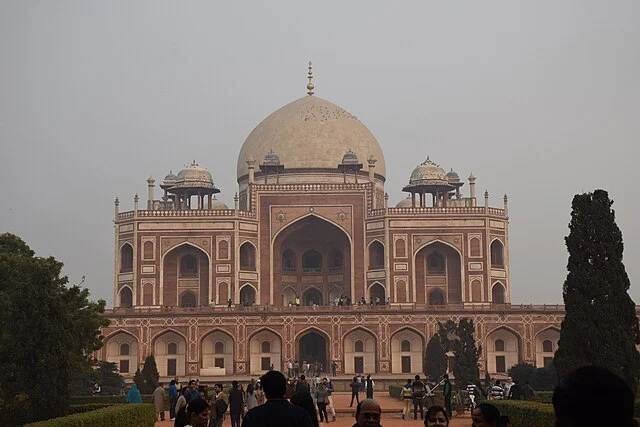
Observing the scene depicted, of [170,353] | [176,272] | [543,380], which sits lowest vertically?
[543,380]

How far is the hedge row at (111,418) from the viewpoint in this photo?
12.2m

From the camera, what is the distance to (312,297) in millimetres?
47281

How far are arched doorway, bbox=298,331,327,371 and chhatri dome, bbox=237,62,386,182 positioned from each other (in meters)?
8.28

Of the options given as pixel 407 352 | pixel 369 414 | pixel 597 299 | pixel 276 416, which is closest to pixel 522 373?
pixel 407 352

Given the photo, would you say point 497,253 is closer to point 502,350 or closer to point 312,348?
point 502,350

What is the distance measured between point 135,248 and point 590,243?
27143 mm

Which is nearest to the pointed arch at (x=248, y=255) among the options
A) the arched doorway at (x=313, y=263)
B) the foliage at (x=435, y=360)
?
the arched doorway at (x=313, y=263)

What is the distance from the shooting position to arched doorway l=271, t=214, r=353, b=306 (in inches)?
1829

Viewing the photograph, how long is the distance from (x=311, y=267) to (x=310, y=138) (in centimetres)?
564

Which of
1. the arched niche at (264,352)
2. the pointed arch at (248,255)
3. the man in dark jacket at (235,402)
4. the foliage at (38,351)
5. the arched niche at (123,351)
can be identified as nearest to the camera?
the foliage at (38,351)

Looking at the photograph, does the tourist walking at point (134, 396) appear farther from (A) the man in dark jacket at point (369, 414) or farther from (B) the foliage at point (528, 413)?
(A) the man in dark jacket at point (369, 414)

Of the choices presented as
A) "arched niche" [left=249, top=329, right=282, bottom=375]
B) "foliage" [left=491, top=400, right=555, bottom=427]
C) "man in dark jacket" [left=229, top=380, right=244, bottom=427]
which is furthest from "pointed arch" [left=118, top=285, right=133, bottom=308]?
"foliage" [left=491, top=400, right=555, bottom=427]

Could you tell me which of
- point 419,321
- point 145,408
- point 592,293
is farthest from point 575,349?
point 419,321

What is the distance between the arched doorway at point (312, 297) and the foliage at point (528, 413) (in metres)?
30.1
